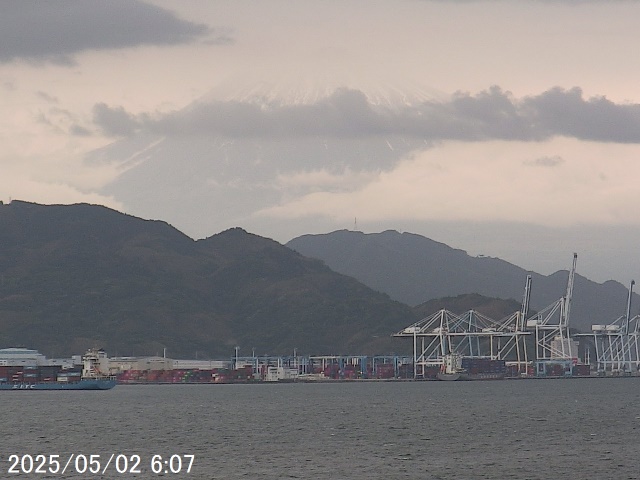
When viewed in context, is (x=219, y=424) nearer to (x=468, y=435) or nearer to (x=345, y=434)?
(x=345, y=434)

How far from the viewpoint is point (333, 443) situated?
120 metres

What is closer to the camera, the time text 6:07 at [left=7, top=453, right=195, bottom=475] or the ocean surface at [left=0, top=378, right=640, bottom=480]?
the time text 6:07 at [left=7, top=453, right=195, bottom=475]

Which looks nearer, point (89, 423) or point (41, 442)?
point (41, 442)

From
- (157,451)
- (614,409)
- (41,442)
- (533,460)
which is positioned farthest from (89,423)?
(614,409)

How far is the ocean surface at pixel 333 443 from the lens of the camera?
96.8 m

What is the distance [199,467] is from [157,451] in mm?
14710

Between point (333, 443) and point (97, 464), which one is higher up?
point (333, 443)

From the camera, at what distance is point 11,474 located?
9331 cm

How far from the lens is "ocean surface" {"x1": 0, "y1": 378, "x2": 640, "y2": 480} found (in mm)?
96750

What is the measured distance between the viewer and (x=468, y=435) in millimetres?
130000

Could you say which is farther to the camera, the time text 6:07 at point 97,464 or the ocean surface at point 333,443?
the ocean surface at point 333,443

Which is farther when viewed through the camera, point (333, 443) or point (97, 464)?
point (333, 443)

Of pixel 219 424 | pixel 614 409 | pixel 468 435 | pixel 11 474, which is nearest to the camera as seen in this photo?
pixel 11 474

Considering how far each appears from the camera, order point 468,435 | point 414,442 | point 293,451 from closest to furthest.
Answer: point 293,451 → point 414,442 → point 468,435
